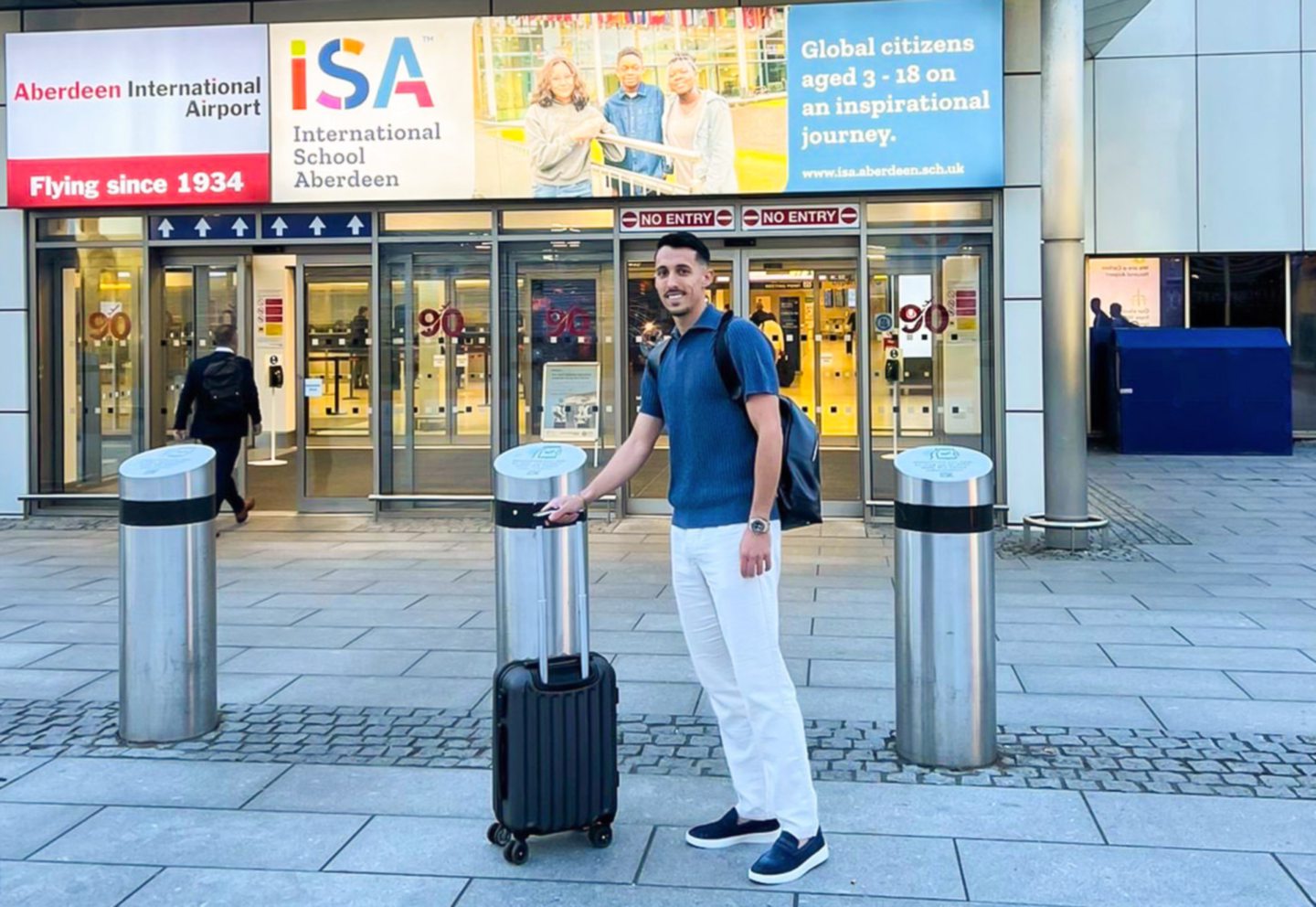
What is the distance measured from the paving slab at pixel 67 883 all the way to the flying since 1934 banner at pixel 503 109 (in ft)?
27.0

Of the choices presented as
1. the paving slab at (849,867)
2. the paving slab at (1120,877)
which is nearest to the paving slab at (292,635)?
the paving slab at (849,867)

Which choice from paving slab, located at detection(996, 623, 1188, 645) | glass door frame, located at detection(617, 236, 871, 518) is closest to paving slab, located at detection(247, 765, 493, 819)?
paving slab, located at detection(996, 623, 1188, 645)

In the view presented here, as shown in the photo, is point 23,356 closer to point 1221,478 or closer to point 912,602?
point 912,602

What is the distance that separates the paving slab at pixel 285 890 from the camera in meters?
3.60

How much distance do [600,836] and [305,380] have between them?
8.90 m

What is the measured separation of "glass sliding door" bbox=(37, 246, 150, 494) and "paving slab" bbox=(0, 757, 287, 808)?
25.7 ft

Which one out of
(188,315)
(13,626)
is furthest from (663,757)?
(188,315)

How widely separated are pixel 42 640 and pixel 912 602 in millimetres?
4993

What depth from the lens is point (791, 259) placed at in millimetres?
11547

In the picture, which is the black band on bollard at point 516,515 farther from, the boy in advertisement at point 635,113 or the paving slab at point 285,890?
the boy in advertisement at point 635,113

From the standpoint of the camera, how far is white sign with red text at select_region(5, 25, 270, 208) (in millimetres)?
11273

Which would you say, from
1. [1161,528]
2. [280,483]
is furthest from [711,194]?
[280,483]

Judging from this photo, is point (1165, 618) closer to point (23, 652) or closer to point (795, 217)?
point (795, 217)

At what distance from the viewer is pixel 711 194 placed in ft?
36.2
